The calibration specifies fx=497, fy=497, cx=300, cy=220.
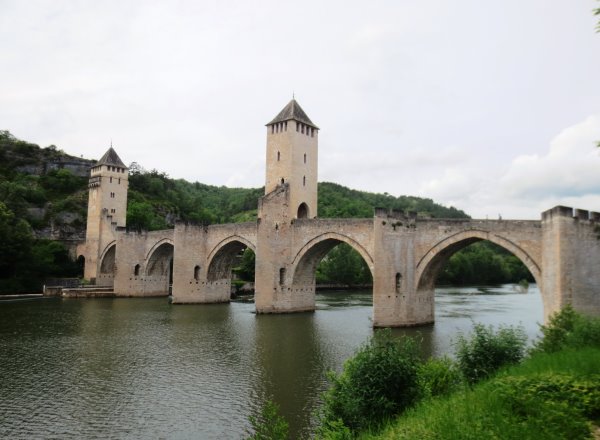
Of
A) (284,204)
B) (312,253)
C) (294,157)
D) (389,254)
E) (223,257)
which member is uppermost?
(294,157)

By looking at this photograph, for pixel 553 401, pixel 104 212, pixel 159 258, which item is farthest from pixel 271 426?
pixel 104 212

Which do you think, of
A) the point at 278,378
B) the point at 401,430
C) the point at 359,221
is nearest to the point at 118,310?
the point at 359,221

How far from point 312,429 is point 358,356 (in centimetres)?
228

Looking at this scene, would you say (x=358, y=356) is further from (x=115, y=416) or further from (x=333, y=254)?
(x=333, y=254)

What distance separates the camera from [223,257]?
125 ft

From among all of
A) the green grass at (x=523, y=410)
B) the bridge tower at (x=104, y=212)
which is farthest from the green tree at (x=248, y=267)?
the green grass at (x=523, y=410)

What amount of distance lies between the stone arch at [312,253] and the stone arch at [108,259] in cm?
2544

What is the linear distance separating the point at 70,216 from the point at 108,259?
13.9 m

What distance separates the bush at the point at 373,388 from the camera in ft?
28.3

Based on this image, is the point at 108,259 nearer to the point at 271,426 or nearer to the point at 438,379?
the point at 271,426

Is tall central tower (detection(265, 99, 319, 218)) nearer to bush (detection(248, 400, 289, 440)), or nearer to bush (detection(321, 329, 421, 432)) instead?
bush (detection(248, 400, 289, 440))

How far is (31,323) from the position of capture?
83.9 ft

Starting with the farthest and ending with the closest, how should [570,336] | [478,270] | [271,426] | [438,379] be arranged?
1. [478,270]
2. [570,336]
3. [438,379]
4. [271,426]

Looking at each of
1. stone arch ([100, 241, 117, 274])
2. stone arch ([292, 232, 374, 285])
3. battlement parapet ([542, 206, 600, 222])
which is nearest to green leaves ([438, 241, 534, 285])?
stone arch ([292, 232, 374, 285])
